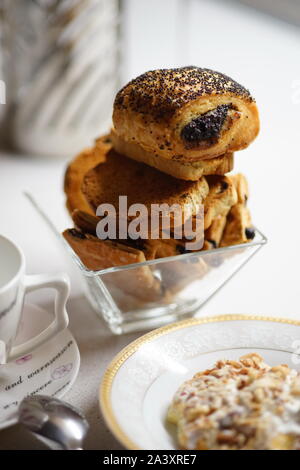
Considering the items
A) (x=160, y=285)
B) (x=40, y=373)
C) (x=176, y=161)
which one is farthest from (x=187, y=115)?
(x=40, y=373)

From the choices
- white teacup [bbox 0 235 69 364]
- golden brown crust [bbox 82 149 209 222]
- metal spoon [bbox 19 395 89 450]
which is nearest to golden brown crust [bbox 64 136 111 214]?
golden brown crust [bbox 82 149 209 222]

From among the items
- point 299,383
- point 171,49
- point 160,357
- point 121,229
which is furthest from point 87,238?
point 171,49

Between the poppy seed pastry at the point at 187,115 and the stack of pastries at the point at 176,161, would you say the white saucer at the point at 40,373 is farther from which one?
the poppy seed pastry at the point at 187,115

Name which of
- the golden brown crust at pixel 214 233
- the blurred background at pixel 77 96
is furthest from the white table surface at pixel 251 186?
the golden brown crust at pixel 214 233

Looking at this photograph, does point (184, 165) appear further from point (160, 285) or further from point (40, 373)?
point (40, 373)

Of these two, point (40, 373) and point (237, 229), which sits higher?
point (237, 229)

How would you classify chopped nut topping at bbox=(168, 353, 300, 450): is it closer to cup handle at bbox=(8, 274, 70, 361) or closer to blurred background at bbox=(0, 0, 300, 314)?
cup handle at bbox=(8, 274, 70, 361)
